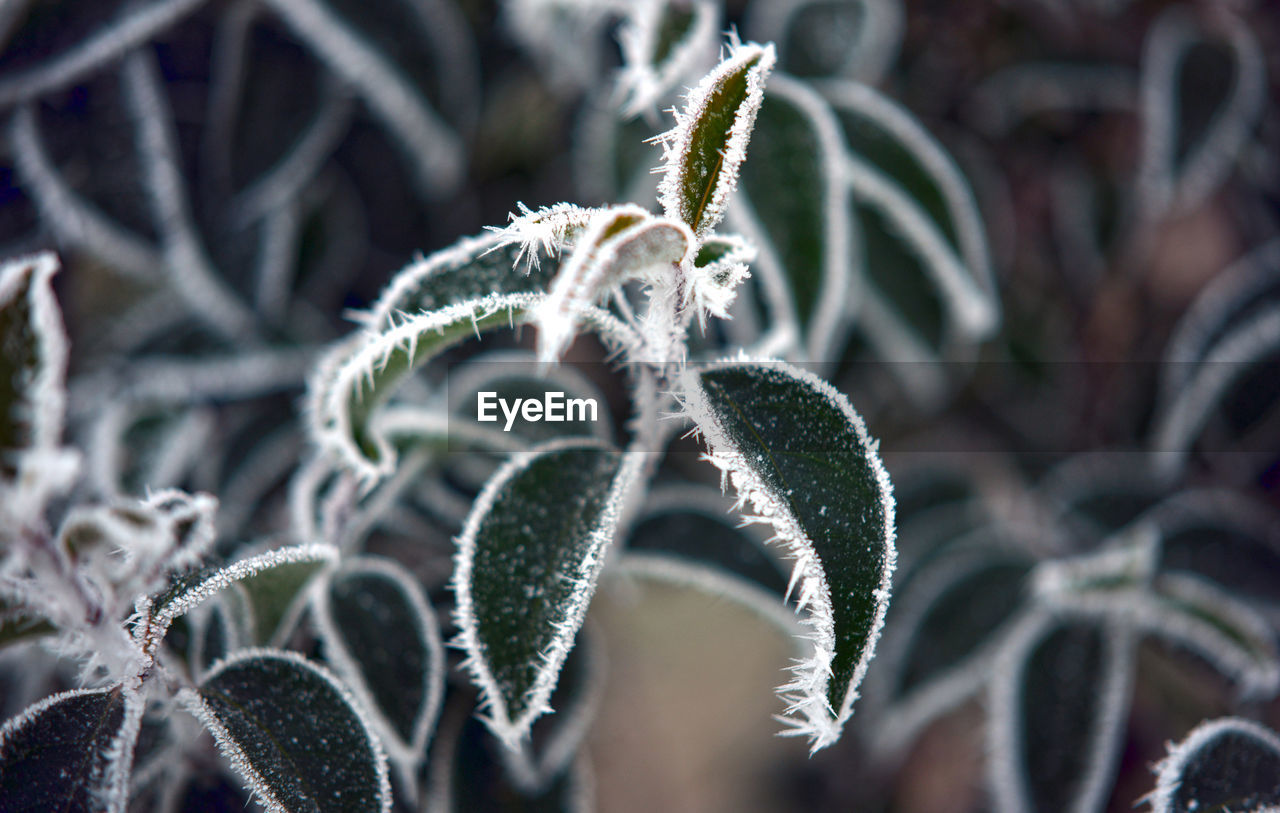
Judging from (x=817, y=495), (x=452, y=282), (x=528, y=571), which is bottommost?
(x=528, y=571)

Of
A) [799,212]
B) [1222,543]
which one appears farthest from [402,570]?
[1222,543]

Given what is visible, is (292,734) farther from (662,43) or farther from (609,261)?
(662,43)

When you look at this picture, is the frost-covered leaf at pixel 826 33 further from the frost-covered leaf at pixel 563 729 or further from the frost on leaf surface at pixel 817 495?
the frost-covered leaf at pixel 563 729

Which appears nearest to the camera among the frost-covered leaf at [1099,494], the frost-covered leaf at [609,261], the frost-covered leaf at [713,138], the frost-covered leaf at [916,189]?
the frost-covered leaf at [609,261]

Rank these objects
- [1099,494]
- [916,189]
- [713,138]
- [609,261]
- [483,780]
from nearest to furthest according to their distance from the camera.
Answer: [609,261], [713,138], [483,780], [916,189], [1099,494]

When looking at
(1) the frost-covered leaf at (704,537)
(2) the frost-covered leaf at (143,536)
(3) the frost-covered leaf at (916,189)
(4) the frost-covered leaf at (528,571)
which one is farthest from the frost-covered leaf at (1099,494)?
(2) the frost-covered leaf at (143,536)

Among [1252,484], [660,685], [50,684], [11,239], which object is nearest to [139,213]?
[11,239]

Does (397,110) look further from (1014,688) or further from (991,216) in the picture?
(1014,688)
